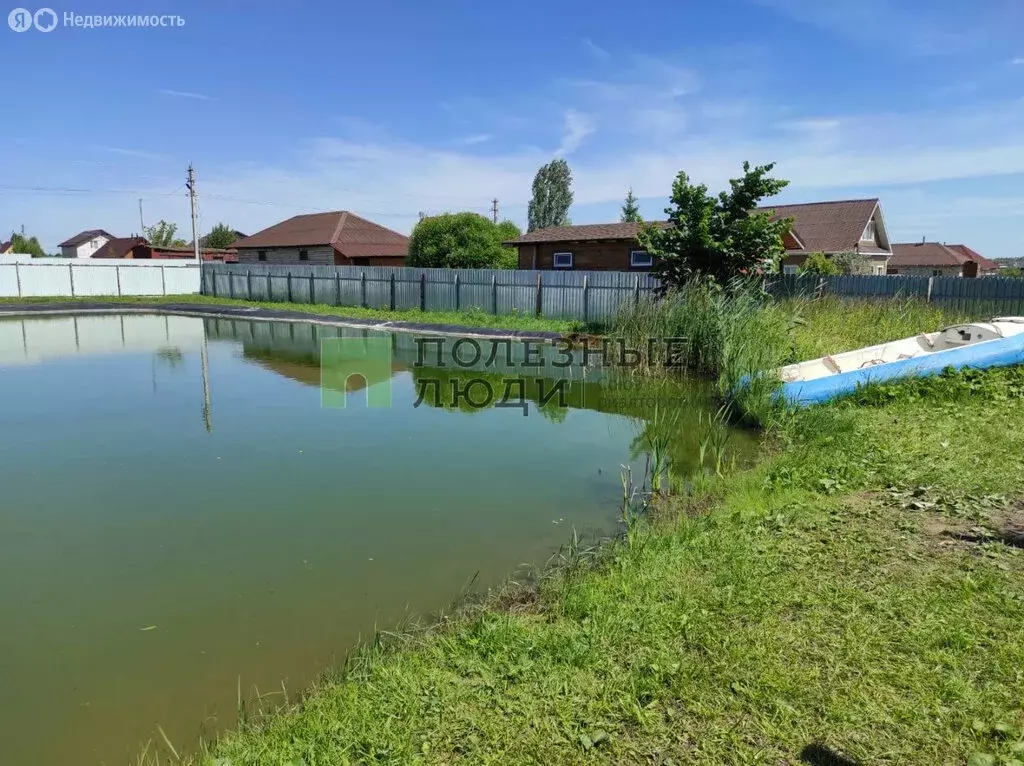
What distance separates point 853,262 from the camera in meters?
25.2

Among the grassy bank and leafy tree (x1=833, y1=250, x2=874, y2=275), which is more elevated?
leafy tree (x1=833, y1=250, x2=874, y2=275)

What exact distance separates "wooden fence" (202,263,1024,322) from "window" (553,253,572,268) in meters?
4.78

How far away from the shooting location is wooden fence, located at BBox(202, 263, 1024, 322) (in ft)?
42.1

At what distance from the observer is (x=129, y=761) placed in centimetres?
261

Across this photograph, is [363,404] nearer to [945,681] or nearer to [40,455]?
[40,455]

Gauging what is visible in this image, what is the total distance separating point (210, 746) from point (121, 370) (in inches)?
413

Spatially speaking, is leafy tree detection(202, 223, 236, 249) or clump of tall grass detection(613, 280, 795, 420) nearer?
clump of tall grass detection(613, 280, 795, 420)

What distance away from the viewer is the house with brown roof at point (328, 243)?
2959 centimetres

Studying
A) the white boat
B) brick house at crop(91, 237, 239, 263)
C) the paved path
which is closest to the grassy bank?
the white boat

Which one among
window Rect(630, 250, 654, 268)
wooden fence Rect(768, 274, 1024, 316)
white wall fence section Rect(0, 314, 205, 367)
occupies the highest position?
window Rect(630, 250, 654, 268)

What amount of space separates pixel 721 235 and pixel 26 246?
220 ft

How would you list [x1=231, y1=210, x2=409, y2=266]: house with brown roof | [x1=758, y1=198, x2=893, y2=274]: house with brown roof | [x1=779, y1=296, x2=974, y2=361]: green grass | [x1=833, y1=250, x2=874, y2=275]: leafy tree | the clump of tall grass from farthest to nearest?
[x1=231, y1=210, x2=409, y2=266]: house with brown roof < [x1=758, y1=198, x2=893, y2=274]: house with brown roof < [x1=833, y1=250, x2=874, y2=275]: leafy tree < [x1=779, y1=296, x2=974, y2=361]: green grass < the clump of tall grass

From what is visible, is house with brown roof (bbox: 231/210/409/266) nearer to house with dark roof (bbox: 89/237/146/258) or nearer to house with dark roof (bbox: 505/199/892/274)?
house with dark roof (bbox: 505/199/892/274)

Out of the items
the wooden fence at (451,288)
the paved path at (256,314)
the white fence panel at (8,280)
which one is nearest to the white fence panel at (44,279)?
the white fence panel at (8,280)
